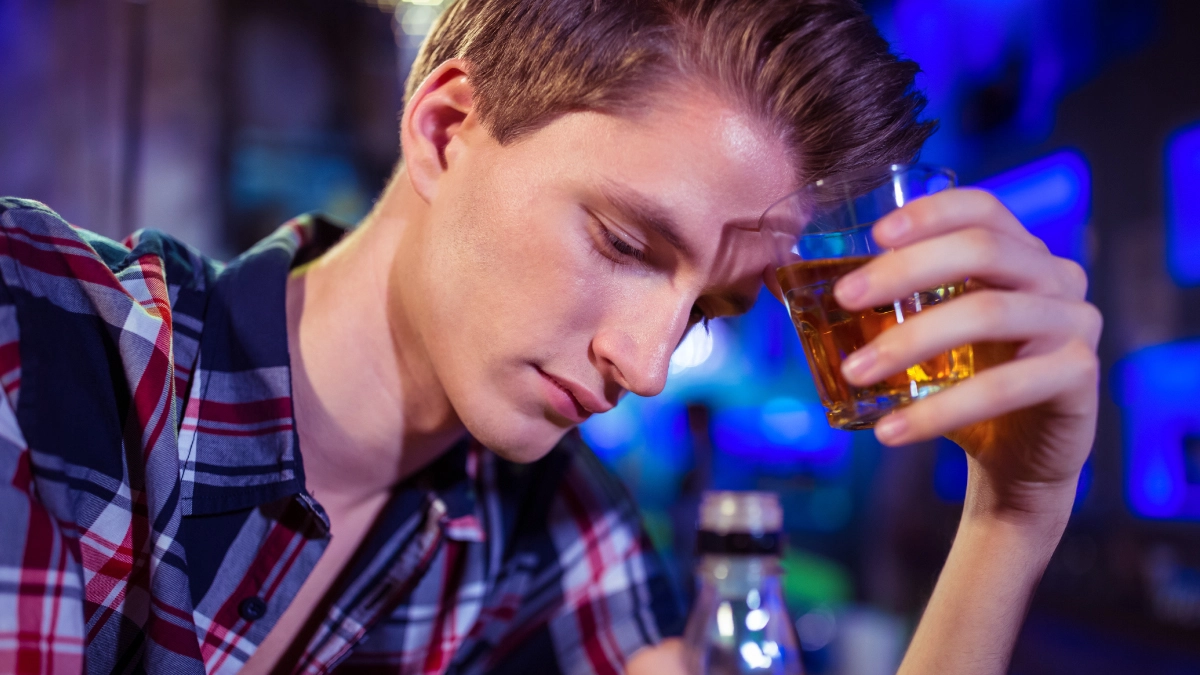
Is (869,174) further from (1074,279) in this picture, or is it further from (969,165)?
(969,165)

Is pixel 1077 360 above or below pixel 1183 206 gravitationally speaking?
below

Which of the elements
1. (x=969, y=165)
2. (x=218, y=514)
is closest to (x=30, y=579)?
(x=218, y=514)

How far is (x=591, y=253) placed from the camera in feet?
3.50

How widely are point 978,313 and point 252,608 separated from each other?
1002 millimetres

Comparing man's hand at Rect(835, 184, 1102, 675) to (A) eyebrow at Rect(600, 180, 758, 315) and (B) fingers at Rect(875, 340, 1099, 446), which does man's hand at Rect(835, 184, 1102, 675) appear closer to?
(B) fingers at Rect(875, 340, 1099, 446)

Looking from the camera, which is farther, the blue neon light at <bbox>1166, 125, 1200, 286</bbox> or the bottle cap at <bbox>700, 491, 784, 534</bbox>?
the blue neon light at <bbox>1166, 125, 1200, 286</bbox>

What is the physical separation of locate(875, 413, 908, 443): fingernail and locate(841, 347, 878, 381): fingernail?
6 cm

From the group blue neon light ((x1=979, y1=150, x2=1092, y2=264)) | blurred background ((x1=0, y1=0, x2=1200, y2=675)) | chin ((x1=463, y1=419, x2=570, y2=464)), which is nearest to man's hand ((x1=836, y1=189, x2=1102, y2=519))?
chin ((x1=463, y1=419, x2=570, y2=464))

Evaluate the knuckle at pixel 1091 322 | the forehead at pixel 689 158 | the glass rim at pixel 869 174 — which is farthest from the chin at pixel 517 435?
the knuckle at pixel 1091 322

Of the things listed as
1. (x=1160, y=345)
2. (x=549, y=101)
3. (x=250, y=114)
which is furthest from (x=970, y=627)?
(x=250, y=114)

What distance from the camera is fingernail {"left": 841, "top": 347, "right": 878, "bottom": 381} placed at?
763 mm

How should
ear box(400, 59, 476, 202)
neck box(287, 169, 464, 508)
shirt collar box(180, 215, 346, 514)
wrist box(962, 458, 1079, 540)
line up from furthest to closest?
1. neck box(287, 169, 464, 508)
2. ear box(400, 59, 476, 202)
3. shirt collar box(180, 215, 346, 514)
4. wrist box(962, 458, 1079, 540)

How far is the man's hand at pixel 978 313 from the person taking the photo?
2.51ft

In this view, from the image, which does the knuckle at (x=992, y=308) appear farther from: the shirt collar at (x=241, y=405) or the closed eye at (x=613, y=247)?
the shirt collar at (x=241, y=405)
